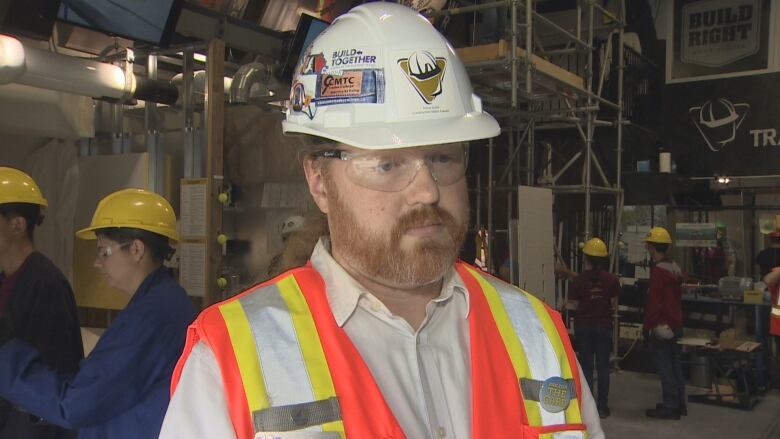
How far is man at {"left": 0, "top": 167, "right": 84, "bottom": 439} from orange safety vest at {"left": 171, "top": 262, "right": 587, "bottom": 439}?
1918mm

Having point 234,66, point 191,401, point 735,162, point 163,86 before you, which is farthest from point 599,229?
point 191,401

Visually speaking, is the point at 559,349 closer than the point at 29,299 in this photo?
Yes

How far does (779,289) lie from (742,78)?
14.8 feet

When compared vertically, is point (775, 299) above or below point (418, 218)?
below

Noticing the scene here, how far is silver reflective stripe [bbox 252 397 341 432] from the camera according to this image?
129 centimetres

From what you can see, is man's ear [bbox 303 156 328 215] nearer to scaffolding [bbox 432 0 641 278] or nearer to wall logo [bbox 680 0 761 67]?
scaffolding [bbox 432 0 641 278]

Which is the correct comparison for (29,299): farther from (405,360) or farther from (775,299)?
(775,299)

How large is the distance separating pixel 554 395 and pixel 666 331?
6595 millimetres

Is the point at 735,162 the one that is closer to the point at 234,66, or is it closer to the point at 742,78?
the point at 742,78

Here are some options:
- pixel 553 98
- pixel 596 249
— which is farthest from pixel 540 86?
pixel 596 249

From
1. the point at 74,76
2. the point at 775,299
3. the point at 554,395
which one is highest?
the point at 74,76

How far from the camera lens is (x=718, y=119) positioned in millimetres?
9680

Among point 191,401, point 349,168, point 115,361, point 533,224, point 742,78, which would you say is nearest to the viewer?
point 191,401

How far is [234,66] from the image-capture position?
19.9 feet
